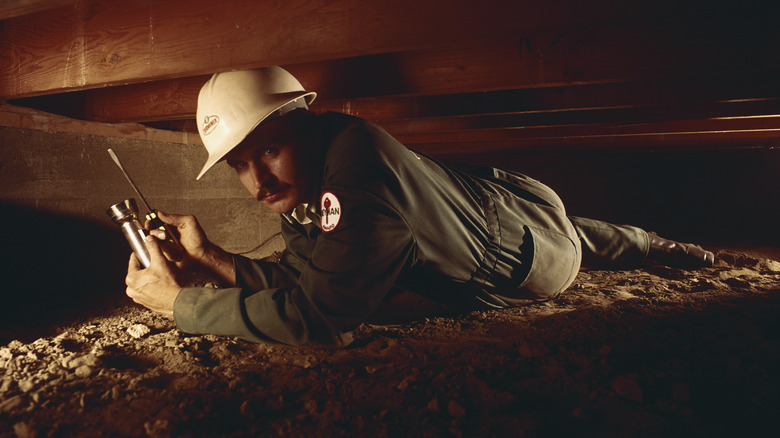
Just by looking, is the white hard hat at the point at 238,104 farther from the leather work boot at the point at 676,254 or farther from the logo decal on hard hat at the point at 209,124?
the leather work boot at the point at 676,254

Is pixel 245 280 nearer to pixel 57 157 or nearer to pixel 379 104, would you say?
pixel 379 104

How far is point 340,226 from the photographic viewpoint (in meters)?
1.23

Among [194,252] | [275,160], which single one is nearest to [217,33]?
[275,160]

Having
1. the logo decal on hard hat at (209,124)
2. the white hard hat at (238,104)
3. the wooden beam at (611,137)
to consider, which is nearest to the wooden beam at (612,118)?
the wooden beam at (611,137)

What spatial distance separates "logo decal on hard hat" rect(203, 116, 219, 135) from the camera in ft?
5.16

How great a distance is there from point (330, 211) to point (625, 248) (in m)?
2.08

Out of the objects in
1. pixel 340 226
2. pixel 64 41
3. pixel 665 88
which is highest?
pixel 64 41

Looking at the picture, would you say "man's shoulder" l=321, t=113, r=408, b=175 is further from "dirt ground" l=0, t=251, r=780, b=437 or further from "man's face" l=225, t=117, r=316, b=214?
"dirt ground" l=0, t=251, r=780, b=437

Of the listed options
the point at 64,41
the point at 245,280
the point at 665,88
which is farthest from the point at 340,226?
the point at 665,88

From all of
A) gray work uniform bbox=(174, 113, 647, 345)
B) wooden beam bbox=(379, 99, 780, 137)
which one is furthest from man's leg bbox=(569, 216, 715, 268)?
wooden beam bbox=(379, 99, 780, 137)

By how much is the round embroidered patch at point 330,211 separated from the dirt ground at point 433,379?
476 mm

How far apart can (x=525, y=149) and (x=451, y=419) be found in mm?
4159

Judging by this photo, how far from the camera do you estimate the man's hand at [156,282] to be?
1.55 m

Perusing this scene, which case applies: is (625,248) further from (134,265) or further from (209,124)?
(134,265)
